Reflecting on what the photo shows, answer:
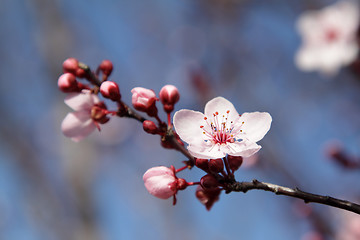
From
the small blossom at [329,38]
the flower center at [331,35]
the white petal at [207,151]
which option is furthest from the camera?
the flower center at [331,35]

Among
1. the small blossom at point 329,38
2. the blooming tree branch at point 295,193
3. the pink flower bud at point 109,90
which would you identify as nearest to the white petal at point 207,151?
the blooming tree branch at point 295,193

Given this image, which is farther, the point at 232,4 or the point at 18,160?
the point at 18,160

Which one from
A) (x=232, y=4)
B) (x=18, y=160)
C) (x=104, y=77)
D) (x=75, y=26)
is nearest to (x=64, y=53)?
(x=75, y=26)

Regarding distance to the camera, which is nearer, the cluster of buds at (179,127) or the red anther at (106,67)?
the cluster of buds at (179,127)

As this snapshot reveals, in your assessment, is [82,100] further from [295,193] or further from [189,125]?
[295,193]

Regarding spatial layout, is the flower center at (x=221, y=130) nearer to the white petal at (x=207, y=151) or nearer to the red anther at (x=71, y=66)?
the white petal at (x=207, y=151)

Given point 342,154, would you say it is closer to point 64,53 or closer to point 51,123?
point 64,53

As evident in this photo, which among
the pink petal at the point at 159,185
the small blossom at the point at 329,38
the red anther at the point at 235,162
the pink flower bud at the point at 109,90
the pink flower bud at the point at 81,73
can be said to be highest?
the small blossom at the point at 329,38
